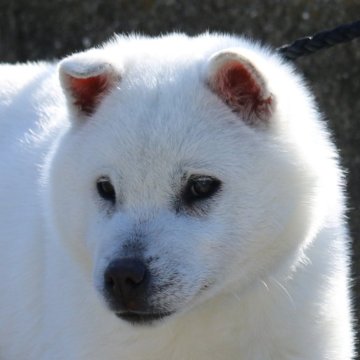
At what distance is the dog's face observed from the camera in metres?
3.62

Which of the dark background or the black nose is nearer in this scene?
the black nose

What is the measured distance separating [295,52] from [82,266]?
4.58 ft

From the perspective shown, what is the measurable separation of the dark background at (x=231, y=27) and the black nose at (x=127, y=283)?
9.79 feet

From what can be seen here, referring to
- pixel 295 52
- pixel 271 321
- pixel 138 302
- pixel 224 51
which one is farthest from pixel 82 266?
pixel 295 52

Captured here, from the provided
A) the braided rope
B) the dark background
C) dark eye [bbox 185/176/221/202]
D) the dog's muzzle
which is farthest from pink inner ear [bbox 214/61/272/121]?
the dark background

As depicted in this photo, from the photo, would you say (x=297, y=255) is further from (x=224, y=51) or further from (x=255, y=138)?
(x=224, y=51)

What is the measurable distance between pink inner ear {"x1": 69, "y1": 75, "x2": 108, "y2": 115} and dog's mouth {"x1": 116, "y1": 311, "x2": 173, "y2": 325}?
79 centimetres

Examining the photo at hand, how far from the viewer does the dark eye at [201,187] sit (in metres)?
3.70

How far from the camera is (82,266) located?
4.00m

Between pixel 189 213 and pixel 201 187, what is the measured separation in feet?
0.32

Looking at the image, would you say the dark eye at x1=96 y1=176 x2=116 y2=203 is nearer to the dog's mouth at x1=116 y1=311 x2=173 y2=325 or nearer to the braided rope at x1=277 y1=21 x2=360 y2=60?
the dog's mouth at x1=116 y1=311 x2=173 y2=325

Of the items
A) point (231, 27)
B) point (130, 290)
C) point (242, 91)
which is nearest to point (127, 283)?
point (130, 290)

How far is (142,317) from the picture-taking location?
12.1 feet

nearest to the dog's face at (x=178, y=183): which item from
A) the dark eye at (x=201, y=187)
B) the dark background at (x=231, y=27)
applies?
the dark eye at (x=201, y=187)
